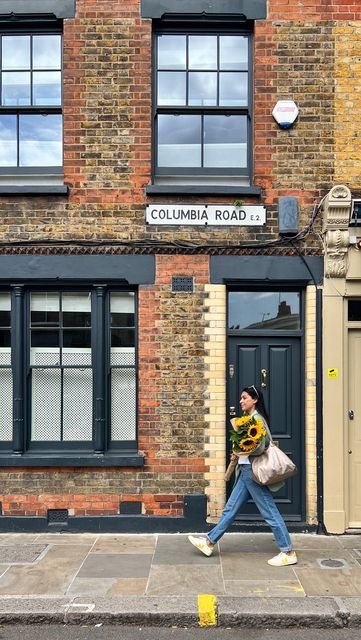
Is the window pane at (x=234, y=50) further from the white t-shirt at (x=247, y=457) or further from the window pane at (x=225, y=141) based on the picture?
the white t-shirt at (x=247, y=457)

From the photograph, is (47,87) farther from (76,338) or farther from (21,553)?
(21,553)

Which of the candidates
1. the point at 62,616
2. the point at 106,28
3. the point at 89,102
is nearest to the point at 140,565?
the point at 62,616

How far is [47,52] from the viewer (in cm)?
705

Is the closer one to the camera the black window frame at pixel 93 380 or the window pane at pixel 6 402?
the black window frame at pixel 93 380

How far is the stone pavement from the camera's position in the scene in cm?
480

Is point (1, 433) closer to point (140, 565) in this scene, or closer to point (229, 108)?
point (140, 565)

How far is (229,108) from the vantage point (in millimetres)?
7035

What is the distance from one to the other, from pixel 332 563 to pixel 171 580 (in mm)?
1693

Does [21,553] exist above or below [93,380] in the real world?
below

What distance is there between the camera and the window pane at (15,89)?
23.1 feet

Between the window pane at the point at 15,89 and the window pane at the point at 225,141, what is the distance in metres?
2.24

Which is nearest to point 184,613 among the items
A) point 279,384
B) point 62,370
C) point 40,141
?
point 279,384

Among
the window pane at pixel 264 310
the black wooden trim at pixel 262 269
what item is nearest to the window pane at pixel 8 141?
the black wooden trim at pixel 262 269

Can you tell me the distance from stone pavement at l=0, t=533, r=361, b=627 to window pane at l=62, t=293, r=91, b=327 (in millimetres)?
2510
